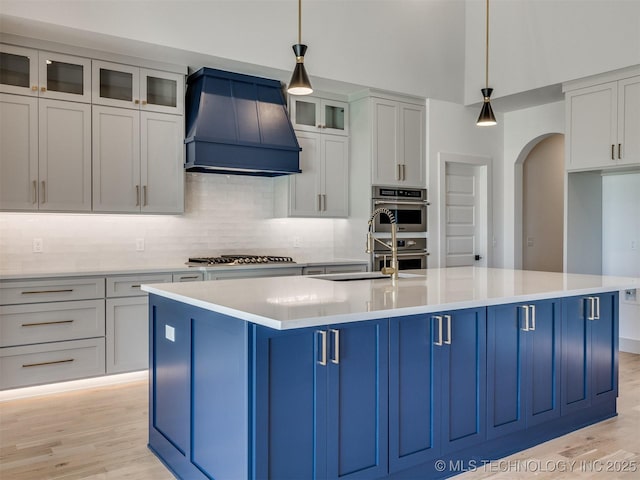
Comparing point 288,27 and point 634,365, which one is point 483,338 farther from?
point 288,27

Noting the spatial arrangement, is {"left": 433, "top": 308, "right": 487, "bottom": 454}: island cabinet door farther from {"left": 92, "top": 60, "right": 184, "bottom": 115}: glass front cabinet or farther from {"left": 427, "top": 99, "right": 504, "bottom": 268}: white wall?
{"left": 427, "top": 99, "right": 504, "bottom": 268}: white wall

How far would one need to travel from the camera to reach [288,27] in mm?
4887

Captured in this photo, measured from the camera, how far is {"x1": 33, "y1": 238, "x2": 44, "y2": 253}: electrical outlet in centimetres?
442

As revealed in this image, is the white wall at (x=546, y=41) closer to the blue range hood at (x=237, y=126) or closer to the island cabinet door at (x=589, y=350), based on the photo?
the blue range hood at (x=237, y=126)

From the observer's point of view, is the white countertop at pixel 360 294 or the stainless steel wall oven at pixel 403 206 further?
the stainless steel wall oven at pixel 403 206

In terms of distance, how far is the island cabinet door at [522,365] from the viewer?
280 centimetres

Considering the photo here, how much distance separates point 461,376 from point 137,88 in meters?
3.52

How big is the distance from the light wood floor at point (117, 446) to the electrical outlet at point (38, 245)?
121 centimetres

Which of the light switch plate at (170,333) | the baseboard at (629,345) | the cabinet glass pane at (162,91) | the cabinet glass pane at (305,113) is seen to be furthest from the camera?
the cabinet glass pane at (305,113)

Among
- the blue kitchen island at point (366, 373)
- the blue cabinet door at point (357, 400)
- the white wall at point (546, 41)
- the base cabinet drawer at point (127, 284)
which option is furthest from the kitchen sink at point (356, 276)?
the white wall at point (546, 41)

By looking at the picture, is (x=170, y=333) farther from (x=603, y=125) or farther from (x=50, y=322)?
(x=603, y=125)

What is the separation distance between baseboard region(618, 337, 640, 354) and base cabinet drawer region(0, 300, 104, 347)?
16.3 ft

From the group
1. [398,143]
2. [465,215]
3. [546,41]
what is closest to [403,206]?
[398,143]

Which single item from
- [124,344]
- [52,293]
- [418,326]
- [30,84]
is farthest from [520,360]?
[30,84]
